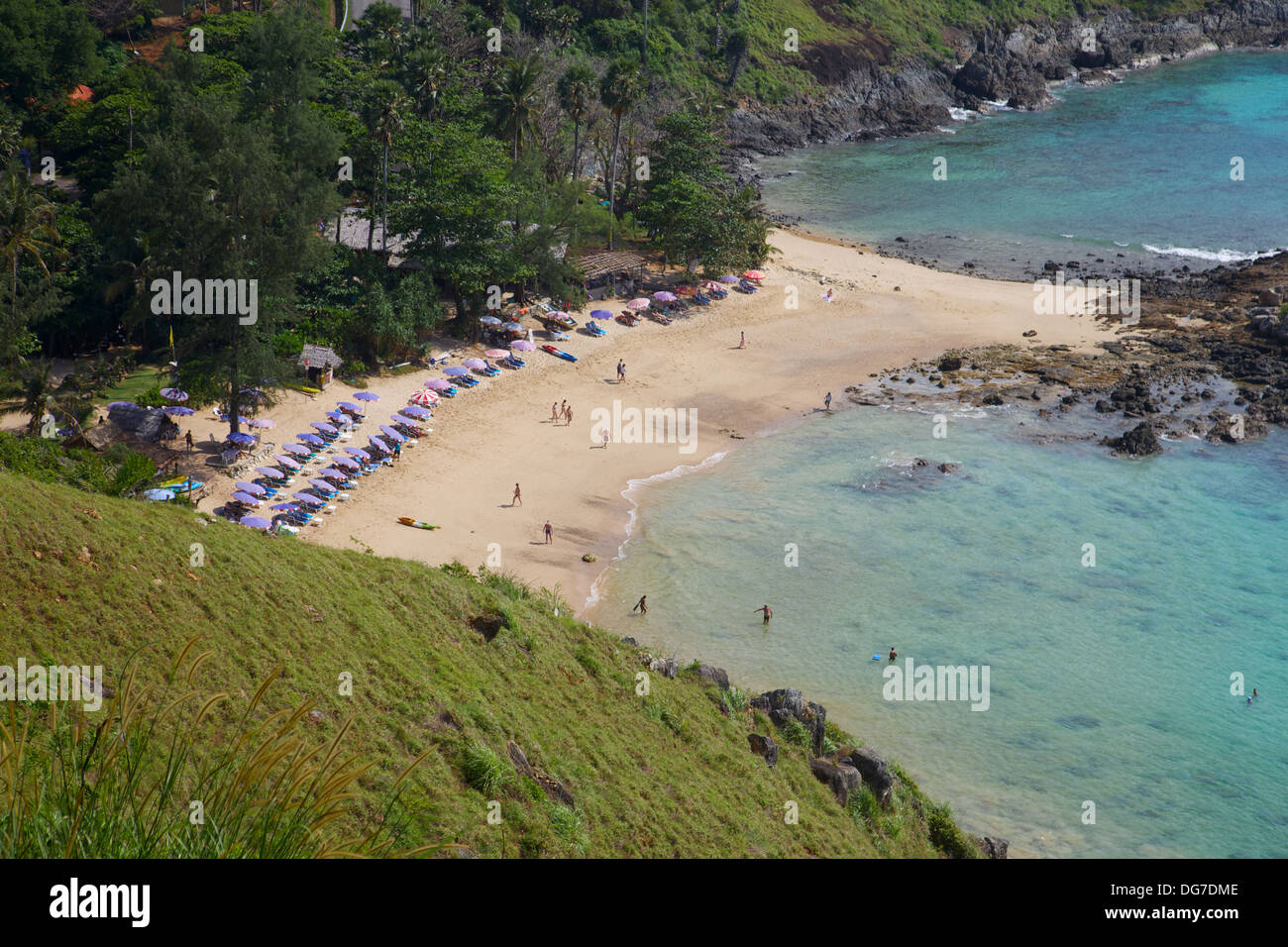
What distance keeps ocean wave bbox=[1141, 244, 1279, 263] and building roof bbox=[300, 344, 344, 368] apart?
67209mm

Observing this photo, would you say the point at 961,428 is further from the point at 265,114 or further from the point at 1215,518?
the point at 265,114

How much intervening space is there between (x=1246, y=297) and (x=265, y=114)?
221 feet

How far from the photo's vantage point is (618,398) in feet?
194

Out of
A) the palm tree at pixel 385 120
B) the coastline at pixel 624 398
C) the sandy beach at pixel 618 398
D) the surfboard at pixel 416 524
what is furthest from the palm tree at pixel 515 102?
the surfboard at pixel 416 524

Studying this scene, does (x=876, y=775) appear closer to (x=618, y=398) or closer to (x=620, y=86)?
(x=618, y=398)

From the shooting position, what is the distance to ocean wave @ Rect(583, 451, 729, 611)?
43.0 metres

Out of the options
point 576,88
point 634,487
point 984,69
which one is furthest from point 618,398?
point 984,69

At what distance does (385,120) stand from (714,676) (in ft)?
135

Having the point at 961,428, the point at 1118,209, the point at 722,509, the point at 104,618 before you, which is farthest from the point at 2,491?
the point at 1118,209

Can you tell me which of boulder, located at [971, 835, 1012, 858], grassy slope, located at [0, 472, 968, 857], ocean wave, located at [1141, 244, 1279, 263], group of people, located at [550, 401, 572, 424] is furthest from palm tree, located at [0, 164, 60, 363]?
ocean wave, located at [1141, 244, 1279, 263]

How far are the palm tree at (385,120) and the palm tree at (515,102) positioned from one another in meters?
9.63

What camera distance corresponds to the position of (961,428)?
5981 cm

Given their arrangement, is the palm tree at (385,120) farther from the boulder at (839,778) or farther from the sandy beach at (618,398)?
the boulder at (839,778)

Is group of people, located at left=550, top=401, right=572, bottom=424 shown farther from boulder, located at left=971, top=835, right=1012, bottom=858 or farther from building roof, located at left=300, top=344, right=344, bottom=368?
boulder, located at left=971, top=835, right=1012, bottom=858
